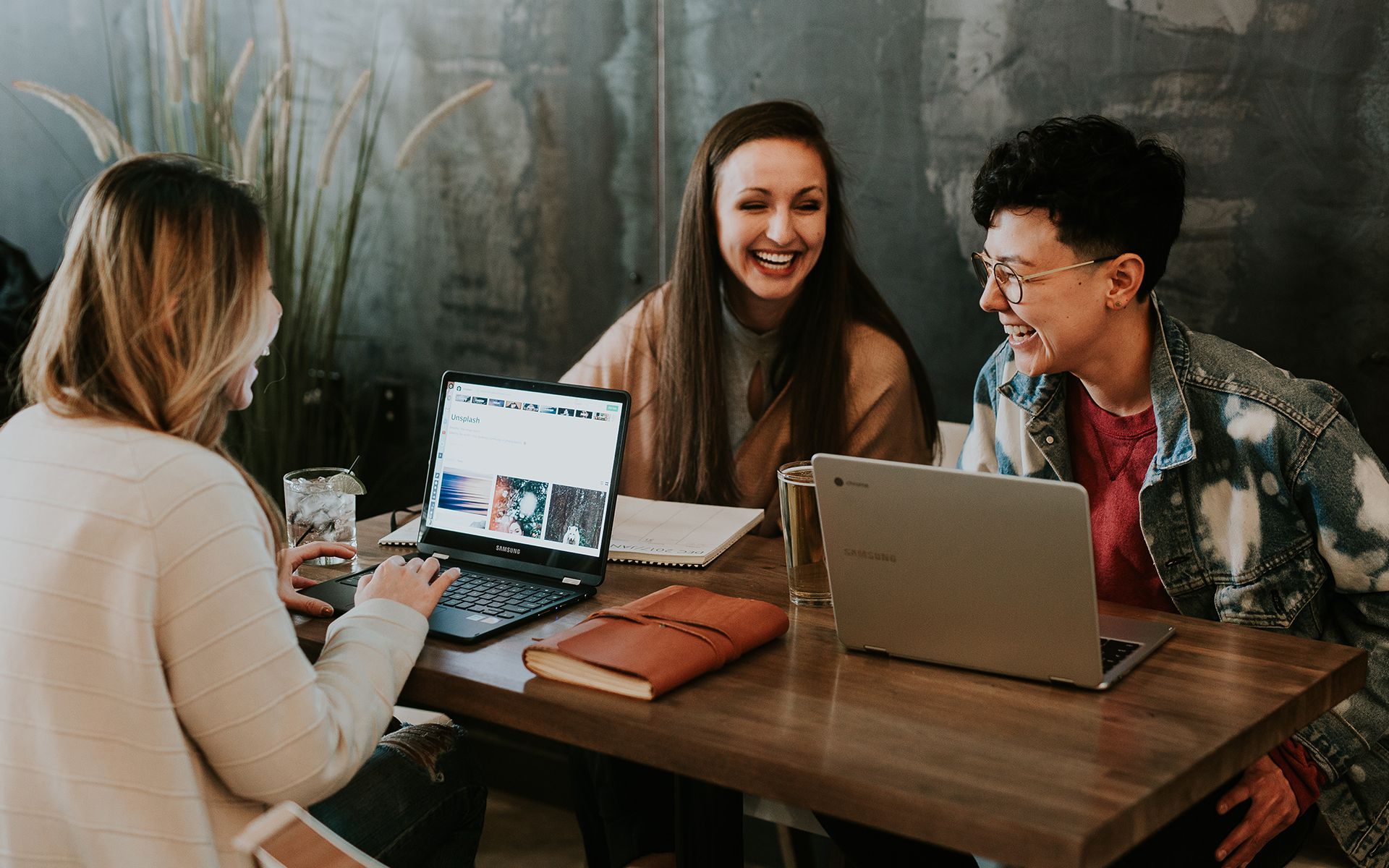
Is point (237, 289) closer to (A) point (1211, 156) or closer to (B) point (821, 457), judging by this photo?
(B) point (821, 457)

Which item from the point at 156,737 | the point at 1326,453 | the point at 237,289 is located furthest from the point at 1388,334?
the point at 156,737

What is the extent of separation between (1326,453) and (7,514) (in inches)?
57.5

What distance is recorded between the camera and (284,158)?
2.96 metres

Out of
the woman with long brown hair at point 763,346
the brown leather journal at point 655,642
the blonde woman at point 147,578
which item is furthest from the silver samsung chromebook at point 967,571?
the woman with long brown hair at point 763,346

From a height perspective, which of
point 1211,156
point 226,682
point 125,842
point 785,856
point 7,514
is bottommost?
point 785,856

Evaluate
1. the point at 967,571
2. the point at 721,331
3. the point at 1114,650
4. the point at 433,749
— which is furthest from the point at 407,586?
the point at 721,331

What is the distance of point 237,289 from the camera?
1.29 metres

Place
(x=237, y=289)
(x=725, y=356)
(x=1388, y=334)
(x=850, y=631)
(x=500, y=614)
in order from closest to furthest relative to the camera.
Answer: (x=237, y=289) → (x=850, y=631) → (x=500, y=614) → (x=1388, y=334) → (x=725, y=356)

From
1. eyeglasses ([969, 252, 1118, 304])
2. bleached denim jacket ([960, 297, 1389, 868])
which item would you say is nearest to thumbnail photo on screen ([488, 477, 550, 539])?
eyeglasses ([969, 252, 1118, 304])

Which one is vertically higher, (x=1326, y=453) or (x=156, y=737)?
(x=1326, y=453)

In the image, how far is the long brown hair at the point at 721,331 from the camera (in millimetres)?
2309

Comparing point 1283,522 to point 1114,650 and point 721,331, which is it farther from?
point 721,331

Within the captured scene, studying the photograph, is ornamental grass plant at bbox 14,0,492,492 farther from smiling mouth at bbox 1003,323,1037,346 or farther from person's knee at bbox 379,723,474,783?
smiling mouth at bbox 1003,323,1037,346

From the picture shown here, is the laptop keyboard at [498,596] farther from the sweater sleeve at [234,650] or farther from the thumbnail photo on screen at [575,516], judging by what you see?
the sweater sleeve at [234,650]
